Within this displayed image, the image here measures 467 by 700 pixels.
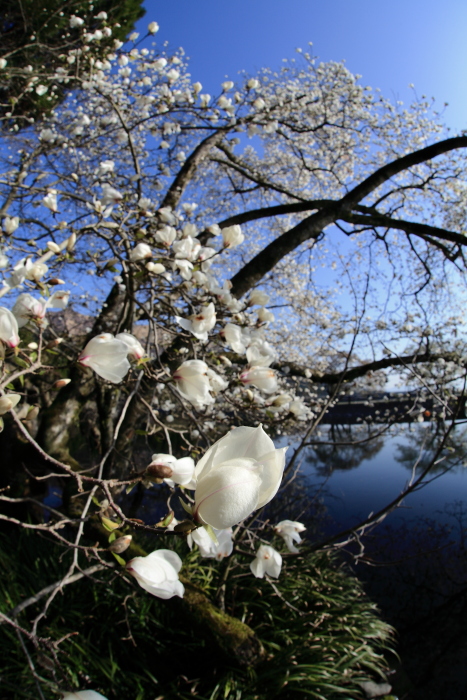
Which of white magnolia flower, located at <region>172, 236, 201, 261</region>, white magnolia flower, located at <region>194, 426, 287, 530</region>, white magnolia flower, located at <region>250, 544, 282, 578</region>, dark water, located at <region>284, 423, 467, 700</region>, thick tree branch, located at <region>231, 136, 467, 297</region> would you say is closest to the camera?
white magnolia flower, located at <region>194, 426, 287, 530</region>

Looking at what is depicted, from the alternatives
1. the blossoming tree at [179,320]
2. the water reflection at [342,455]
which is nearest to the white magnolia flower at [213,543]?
the blossoming tree at [179,320]

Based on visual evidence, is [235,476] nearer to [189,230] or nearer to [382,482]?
[189,230]

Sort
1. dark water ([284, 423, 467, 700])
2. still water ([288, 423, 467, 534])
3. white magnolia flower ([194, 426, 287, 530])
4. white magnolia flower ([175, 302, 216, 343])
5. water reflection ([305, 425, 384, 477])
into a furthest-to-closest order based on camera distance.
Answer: water reflection ([305, 425, 384, 477]) → still water ([288, 423, 467, 534]) → dark water ([284, 423, 467, 700]) → white magnolia flower ([175, 302, 216, 343]) → white magnolia flower ([194, 426, 287, 530])

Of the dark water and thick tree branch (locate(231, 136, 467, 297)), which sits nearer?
the dark water

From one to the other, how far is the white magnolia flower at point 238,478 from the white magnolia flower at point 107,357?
1.09 feet

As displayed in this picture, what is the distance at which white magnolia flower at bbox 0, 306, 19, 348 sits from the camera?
0.61 m

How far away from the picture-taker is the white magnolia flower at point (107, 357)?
2.25 feet

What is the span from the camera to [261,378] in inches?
43.0

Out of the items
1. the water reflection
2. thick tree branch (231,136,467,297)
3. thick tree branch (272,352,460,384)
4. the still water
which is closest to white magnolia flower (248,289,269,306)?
thick tree branch (231,136,467,297)

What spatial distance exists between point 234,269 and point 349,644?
630cm

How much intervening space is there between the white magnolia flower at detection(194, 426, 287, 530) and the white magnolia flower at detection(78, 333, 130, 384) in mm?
333

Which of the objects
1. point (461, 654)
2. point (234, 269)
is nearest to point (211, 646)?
point (461, 654)

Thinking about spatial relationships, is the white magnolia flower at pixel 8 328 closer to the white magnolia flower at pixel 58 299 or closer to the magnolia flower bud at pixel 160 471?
the white magnolia flower at pixel 58 299

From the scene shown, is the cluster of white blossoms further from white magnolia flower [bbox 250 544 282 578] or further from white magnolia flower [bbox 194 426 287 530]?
white magnolia flower [bbox 250 544 282 578]
